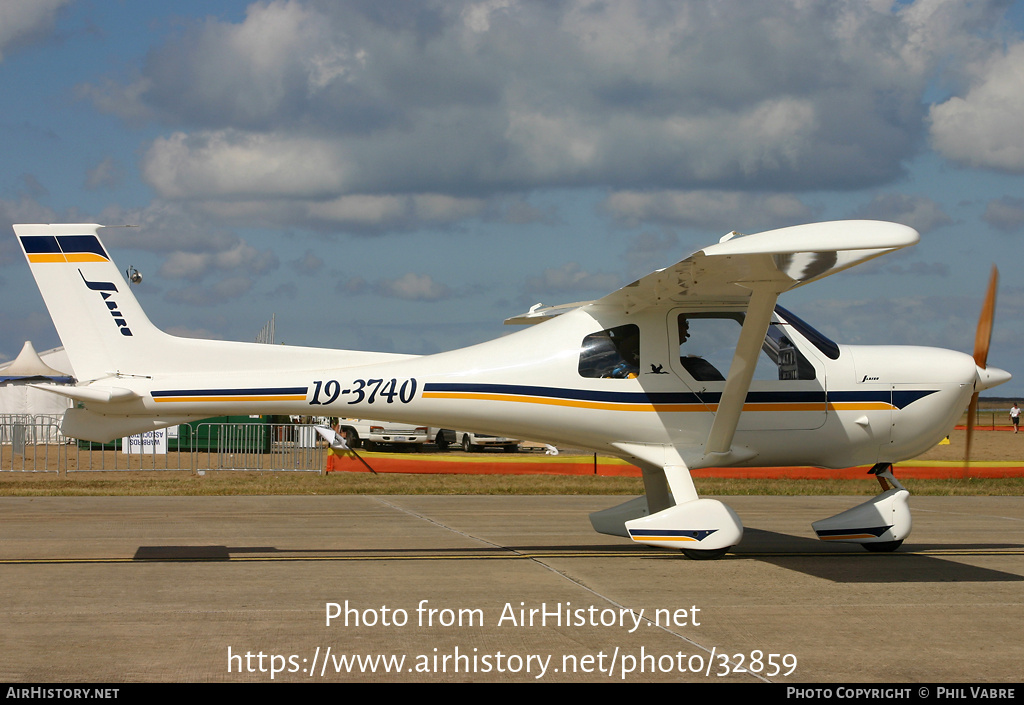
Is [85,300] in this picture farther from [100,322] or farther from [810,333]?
[810,333]

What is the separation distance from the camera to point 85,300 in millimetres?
9578

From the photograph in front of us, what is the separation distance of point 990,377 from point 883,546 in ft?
7.44

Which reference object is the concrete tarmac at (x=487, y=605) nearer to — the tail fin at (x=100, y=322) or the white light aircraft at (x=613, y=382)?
the white light aircraft at (x=613, y=382)

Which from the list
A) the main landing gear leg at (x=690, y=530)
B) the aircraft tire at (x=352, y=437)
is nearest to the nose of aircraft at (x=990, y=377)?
the main landing gear leg at (x=690, y=530)

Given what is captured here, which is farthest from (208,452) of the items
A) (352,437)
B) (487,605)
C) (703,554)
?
(487,605)

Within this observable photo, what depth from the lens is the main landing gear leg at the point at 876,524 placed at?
1013cm

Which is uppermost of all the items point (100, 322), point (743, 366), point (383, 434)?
point (100, 322)

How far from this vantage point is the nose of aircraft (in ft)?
34.4

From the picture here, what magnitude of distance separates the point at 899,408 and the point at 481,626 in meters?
5.92

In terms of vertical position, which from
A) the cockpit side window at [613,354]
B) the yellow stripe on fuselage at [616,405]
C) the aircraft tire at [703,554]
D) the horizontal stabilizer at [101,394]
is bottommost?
the aircraft tire at [703,554]

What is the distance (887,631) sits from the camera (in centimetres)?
653

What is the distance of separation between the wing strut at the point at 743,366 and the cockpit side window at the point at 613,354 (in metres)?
1.01

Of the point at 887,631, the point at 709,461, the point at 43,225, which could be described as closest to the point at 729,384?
the point at 709,461
